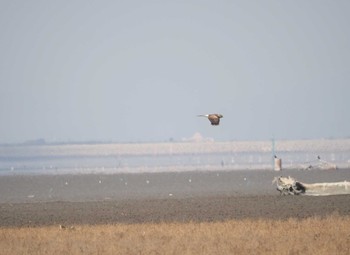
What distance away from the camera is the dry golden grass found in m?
27.0

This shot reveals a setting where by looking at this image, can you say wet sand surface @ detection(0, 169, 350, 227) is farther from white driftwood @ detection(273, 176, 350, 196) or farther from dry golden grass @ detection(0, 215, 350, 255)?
dry golden grass @ detection(0, 215, 350, 255)

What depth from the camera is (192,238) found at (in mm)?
29625

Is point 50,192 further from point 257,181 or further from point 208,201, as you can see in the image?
point 208,201

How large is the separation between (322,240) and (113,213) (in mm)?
13280

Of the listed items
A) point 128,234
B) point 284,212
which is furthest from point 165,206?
point 128,234

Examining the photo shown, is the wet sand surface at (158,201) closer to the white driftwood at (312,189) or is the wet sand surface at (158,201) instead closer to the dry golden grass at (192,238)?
the white driftwood at (312,189)

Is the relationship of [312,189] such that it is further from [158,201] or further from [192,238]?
[192,238]

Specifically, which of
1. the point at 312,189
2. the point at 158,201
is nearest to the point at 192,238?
the point at 158,201

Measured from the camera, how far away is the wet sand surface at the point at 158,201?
126ft

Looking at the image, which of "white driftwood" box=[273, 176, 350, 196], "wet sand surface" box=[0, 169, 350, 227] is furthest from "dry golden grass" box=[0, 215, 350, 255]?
"white driftwood" box=[273, 176, 350, 196]

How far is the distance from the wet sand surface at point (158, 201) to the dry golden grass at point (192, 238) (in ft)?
12.2

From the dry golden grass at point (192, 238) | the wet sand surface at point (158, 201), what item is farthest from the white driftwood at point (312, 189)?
the dry golden grass at point (192, 238)

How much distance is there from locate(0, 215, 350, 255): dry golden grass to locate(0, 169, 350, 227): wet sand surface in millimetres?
3709

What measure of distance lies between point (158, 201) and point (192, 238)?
16.3 metres
